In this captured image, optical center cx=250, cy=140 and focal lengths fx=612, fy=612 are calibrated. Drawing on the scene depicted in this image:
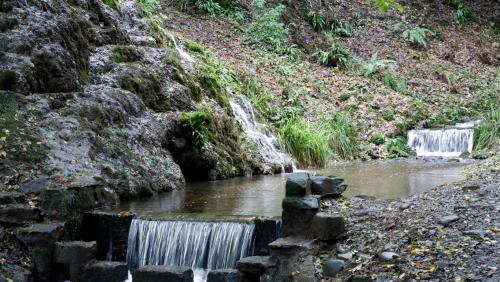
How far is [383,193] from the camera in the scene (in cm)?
824

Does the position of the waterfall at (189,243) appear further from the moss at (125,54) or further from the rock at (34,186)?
the moss at (125,54)

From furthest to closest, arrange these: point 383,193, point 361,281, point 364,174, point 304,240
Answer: point 364,174, point 383,193, point 304,240, point 361,281

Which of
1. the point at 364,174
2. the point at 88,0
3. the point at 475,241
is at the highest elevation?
the point at 88,0

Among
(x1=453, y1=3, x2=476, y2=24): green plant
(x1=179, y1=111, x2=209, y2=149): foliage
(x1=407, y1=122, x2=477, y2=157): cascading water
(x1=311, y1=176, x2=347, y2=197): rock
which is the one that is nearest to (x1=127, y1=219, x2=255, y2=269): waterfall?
(x1=311, y1=176, x2=347, y2=197): rock

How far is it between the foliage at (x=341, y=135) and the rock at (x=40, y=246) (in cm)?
873

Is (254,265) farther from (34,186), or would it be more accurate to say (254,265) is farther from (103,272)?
(34,186)

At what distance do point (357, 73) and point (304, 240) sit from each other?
14060 millimetres

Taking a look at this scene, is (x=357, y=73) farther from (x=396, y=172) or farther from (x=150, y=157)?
(x=150, y=157)

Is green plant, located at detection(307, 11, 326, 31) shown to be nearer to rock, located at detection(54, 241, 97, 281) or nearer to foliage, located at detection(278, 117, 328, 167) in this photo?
foliage, located at detection(278, 117, 328, 167)

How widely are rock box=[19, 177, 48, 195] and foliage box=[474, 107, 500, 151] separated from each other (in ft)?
33.9

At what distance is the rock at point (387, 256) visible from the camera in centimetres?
501

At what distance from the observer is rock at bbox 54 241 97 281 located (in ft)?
21.5

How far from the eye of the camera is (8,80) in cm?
865

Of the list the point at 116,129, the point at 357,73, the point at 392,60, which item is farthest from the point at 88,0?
the point at 392,60
